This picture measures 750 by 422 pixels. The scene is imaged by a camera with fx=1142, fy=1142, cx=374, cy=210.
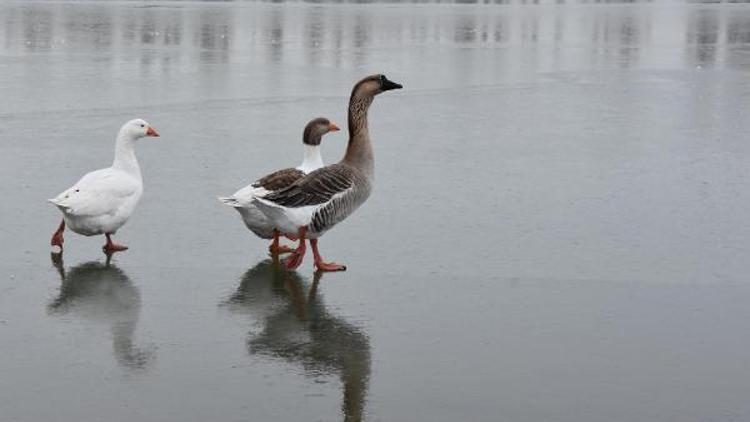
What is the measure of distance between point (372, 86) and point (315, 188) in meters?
1.21

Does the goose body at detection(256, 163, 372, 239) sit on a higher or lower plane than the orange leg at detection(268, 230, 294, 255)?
higher

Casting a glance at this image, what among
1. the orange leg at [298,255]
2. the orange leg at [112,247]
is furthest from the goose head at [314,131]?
the orange leg at [112,247]

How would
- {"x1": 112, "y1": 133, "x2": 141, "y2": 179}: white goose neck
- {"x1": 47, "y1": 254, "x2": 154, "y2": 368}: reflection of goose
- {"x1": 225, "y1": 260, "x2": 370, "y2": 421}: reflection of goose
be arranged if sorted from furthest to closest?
1. {"x1": 112, "y1": 133, "x2": 141, "y2": 179}: white goose neck
2. {"x1": 47, "y1": 254, "x2": 154, "y2": 368}: reflection of goose
3. {"x1": 225, "y1": 260, "x2": 370, "y2": 421}: reflection of goose

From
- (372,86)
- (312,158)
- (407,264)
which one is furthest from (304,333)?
(372,86)

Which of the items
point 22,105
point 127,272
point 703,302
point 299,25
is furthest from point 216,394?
point 299,25

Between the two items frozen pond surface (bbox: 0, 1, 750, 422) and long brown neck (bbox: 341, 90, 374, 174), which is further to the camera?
long brown neck (bbox: 341, 90, 374, 174)

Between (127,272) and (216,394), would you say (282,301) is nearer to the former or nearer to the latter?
(127,272)

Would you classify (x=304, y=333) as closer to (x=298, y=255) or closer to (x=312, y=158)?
(x=298, y=255)

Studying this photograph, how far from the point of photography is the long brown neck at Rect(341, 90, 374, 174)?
8.34 m

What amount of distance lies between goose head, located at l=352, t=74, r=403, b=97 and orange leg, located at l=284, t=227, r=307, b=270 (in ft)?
4.38

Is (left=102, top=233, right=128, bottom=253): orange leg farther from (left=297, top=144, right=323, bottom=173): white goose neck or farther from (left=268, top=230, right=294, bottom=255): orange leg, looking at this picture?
(left=297, top=144, right=323, bottom=173): white goose neck

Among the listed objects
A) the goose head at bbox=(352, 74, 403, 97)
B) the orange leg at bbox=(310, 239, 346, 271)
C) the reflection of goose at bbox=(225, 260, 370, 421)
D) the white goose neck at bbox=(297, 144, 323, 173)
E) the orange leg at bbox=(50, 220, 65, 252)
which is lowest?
the reflection of goose at bbox=(225, 260, 370, 421)

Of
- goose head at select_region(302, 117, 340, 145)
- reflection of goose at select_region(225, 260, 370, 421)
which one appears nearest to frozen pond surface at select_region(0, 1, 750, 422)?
reflection of goose at select_region(225, 260, 370, 421)

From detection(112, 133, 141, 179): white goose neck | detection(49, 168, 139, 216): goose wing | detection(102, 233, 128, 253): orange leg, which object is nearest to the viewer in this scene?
detection(49, 168, 139, 216): goose wing
